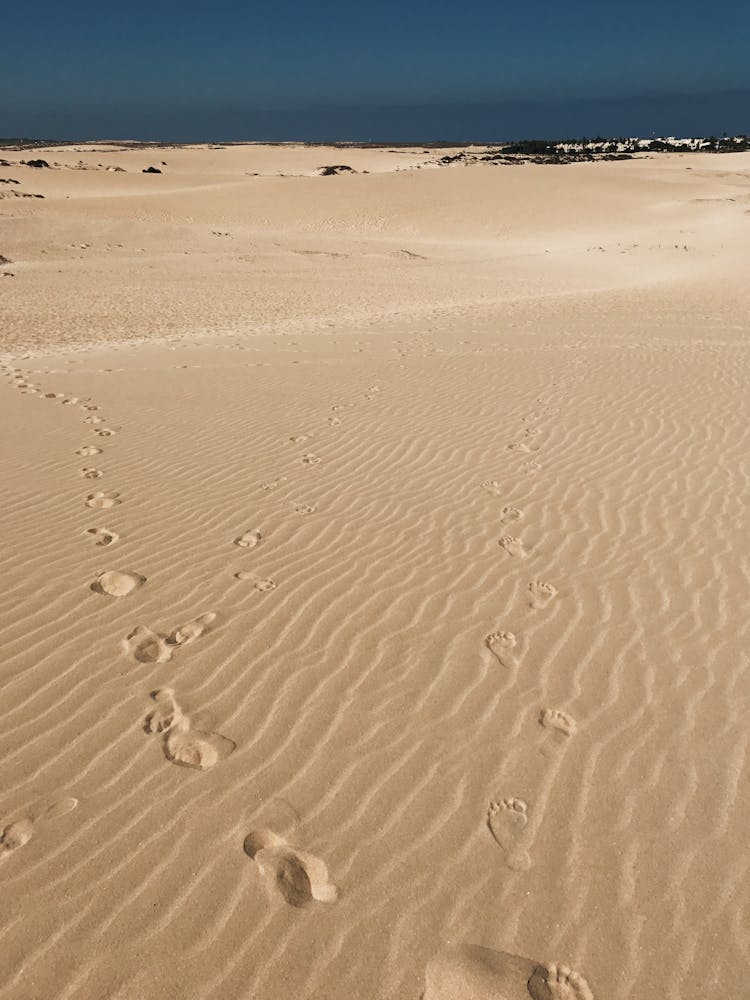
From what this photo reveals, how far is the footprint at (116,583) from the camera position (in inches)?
173

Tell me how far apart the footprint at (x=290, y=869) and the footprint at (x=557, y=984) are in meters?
0.73

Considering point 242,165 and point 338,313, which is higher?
point 242,165

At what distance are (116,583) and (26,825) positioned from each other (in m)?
1.90

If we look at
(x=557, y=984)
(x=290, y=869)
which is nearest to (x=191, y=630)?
(x=290, y=869)

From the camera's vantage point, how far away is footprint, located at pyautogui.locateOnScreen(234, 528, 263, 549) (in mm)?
5023

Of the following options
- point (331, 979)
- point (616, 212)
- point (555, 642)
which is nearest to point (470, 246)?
point (616, 212)

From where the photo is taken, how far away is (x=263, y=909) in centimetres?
249

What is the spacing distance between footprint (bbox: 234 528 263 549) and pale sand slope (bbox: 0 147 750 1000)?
6cm

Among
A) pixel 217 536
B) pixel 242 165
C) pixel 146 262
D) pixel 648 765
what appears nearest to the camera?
pixel 648 765

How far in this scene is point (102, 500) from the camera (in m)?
5.85

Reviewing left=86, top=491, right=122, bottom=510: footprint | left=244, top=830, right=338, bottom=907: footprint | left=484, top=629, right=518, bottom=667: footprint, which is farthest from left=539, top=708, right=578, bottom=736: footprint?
left=86, top=491, right=122, bottom=510: footprint

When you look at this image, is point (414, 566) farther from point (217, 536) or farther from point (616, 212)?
point (616, 212)

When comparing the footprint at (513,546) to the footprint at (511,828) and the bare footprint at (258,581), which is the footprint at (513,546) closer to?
the bare footprint at (258,581)

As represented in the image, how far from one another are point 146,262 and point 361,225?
528 inches
